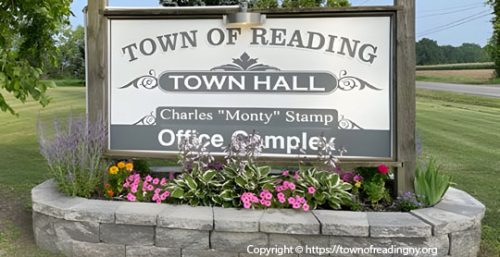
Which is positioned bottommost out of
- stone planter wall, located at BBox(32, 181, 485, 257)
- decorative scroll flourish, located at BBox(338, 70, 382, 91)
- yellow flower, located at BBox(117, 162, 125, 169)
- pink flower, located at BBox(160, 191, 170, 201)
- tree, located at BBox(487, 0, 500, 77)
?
stone planter wall, located at BBox(32, 181, 485, 257)

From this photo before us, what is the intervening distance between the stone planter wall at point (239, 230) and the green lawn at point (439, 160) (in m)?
0.42

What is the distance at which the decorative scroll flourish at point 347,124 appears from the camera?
161 inches

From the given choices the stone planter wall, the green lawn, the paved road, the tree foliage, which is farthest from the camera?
the tree foliage

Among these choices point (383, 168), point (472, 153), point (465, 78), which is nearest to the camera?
point (383, 168)

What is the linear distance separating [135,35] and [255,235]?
A: 2.15 meters

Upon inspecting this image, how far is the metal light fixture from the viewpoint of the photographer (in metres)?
4.00

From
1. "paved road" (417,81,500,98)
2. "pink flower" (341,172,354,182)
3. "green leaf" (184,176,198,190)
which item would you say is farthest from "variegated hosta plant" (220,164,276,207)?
"paved road" (417,81,500,98)

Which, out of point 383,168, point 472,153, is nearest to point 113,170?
point 383,168

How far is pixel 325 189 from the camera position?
3.80m

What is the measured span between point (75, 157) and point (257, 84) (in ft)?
5.56

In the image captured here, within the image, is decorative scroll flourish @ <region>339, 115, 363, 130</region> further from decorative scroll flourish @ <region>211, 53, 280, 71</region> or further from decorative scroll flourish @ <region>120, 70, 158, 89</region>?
decorative scroll flourish @ <region>120, 70, 158, 89</region>

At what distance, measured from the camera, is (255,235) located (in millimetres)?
3428

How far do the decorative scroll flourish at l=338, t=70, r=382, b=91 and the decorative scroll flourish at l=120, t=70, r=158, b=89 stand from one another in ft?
5.46

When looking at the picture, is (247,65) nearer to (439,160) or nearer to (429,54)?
(439,160)
